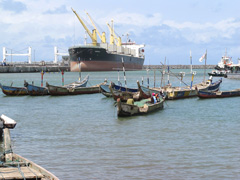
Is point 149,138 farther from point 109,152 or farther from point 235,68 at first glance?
point 235,68

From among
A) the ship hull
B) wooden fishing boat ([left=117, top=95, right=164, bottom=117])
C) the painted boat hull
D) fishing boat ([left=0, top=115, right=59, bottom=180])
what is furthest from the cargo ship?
fishing boat ([left=0, top=115, right=59, bottom=180])

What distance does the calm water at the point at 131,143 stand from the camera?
1462 centimetres

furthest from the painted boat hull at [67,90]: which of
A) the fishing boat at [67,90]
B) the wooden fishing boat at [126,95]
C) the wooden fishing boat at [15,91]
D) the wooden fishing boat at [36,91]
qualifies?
the wooden fishing boat at [126,95]

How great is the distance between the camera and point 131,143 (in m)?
19.4

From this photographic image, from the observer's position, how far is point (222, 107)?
120ft

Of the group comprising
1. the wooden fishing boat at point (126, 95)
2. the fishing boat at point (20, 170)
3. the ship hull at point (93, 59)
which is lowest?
the fishing boat at point (20, 170)

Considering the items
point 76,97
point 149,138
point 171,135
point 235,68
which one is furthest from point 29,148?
point 235,68

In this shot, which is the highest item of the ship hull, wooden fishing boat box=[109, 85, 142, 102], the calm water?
the ship hull

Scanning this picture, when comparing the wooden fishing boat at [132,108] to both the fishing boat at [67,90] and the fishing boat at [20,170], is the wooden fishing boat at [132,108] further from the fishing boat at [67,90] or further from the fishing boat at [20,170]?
the fishing boat at [67,90]

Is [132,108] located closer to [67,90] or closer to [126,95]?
[126,95]

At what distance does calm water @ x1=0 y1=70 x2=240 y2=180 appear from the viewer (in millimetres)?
14617

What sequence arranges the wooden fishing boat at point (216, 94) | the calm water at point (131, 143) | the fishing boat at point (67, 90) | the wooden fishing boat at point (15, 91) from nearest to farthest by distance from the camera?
the calm water at point (131, 143)
the wooden fishing boat at point (216, 94)
the fishing boat at point (67, 90)
the wooden fishing boat at point (15, 91)

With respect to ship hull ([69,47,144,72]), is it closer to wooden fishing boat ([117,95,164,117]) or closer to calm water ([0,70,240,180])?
calm water ([0,70,240,180])

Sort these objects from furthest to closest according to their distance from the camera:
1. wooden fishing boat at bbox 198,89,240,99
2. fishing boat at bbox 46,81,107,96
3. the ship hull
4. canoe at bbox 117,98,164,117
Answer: the ship hull < fishing boat at bbox 46,81,107,96 < wooden fishing boat at bbox 198,89,240,99 < canoe at bbox 117,98,164,117
